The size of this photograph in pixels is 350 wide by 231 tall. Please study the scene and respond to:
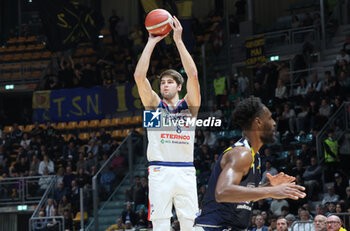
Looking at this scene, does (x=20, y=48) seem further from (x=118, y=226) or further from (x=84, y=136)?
(x=118, y=226)

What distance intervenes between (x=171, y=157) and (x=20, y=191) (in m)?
14.0

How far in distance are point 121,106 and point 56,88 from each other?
327 centimetres

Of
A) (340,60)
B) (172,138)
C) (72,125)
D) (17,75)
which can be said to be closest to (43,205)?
(72,125)

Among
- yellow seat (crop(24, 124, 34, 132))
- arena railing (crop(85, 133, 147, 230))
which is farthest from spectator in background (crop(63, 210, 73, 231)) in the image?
yellow seat (crop(24, 124, 34, 132))

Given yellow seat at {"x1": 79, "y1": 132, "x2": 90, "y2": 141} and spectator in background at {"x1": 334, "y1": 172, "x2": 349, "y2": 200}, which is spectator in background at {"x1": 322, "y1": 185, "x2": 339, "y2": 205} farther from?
yellow seat at {"x1": 79, "y1": 132, "x2": 90, "y2": 141}

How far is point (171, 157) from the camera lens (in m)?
8.67

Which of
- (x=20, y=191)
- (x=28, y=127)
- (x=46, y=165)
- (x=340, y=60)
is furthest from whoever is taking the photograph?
(x=28, y=127)

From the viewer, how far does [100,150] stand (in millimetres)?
21719

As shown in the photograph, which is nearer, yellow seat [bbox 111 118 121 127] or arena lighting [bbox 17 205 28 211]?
arena lighting [bbox 17 205 28 211]

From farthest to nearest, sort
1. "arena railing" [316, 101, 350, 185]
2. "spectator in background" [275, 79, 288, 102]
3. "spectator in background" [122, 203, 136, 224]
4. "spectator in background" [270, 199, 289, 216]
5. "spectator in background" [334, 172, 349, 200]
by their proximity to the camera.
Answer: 1. "spectator in background" [275, 79, 288, 102]
2. "arena railing" [316, 101, 350, 185]
3. "spectator in background" [122, 203, 136, 224]
4. "spectator in background" [334, 172, 349, 200]
5. "spectator in background" [270, 199, 289, 216]

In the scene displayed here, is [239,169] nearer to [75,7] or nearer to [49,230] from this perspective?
[49,230]

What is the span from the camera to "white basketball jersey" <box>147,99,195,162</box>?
343 inches

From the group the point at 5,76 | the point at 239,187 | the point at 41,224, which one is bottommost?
the point at 41,224

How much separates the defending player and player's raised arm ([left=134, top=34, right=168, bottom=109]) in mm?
2900
